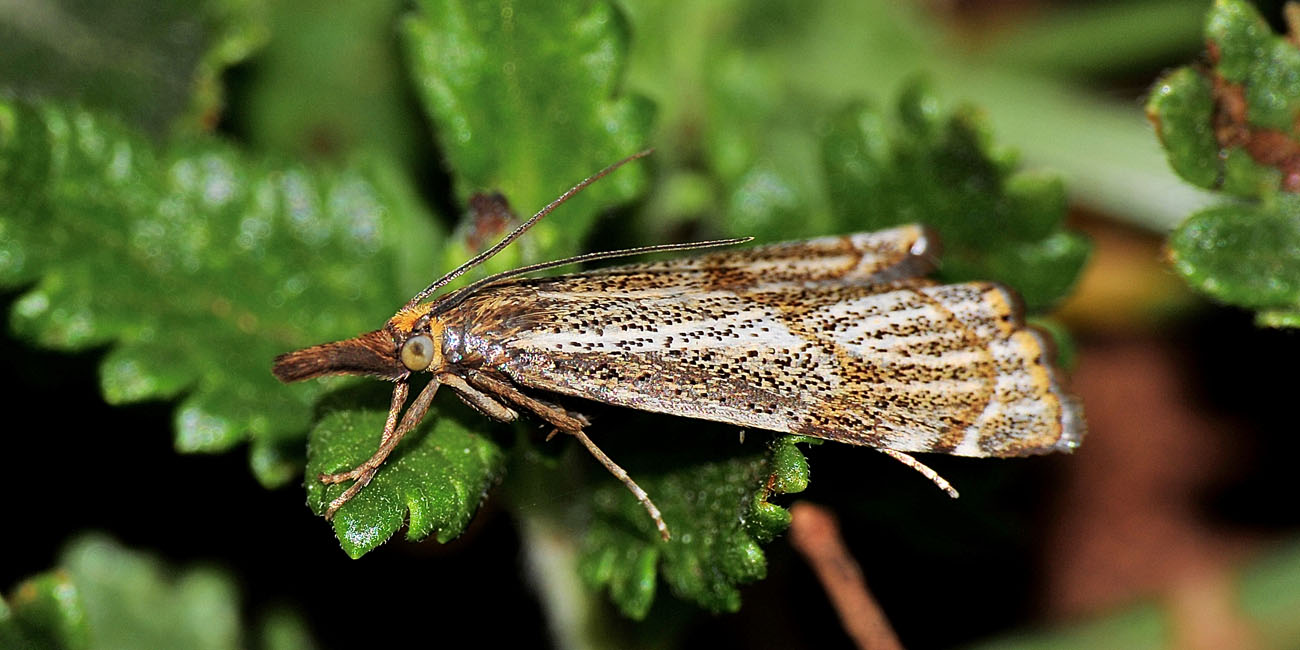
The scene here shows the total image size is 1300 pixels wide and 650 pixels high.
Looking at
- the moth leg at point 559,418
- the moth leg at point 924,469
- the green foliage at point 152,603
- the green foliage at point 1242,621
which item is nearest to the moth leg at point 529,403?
the moth leg at point 559,418

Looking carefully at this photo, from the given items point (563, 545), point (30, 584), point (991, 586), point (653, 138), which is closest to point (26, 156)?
point (30, 584)

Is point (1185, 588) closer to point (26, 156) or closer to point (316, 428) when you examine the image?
point (316, 428)

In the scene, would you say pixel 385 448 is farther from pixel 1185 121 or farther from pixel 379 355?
pixel 1185 121


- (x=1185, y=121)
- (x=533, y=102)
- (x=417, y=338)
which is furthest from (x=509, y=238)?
(x=1185, y=121)

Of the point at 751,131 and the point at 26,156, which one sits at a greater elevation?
the point at 26,156

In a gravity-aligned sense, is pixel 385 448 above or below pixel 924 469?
above

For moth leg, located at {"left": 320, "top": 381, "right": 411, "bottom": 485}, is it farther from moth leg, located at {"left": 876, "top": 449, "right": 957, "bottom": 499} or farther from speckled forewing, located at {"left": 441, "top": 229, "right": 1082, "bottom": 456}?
moth leg, located at {"left": 876, "top": 449, "right": 957, "bottom": 499}
